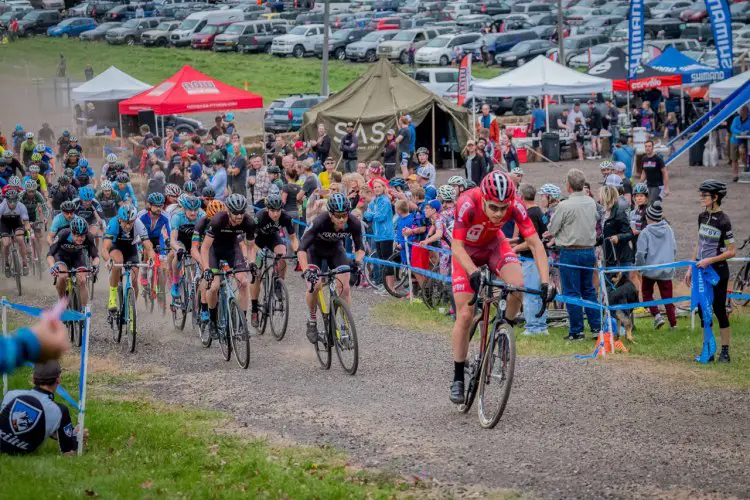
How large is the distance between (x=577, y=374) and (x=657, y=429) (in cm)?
222

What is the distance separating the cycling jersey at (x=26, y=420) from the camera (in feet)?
28.7

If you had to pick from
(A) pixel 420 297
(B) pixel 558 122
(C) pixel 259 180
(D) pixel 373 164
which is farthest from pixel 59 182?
(B) pixel 558 122

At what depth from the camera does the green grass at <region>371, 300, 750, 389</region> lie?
11.3 metres

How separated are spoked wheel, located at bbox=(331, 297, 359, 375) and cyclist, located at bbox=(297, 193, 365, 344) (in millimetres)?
341

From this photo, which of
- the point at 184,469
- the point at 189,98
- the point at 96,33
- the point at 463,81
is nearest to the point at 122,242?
the point at 184,469

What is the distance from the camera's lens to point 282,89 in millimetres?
54250

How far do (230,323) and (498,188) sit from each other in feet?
15.6

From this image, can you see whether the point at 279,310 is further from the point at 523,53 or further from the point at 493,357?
the point at 523,53

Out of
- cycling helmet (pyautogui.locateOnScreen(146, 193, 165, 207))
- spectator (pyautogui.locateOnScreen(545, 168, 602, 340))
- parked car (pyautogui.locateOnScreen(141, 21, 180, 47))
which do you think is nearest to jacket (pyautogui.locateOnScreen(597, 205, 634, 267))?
spectator (pyautogui.locateOnScreen(545, 168, 602, 340))

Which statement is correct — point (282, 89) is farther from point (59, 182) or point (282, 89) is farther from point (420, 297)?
point (420, 297)

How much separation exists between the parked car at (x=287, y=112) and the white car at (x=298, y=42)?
74.8ft

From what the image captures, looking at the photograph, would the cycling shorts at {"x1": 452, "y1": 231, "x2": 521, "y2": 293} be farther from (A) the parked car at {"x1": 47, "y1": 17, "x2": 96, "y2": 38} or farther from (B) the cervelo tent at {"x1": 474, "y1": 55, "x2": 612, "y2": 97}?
(A) the parked car at {"x1": 47, "y1": 17, "x2": 96, "y2": 38}

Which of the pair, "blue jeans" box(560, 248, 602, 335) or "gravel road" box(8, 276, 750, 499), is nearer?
"gravel road" box(8, 276, 750, 499)

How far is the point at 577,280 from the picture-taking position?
13.5 metres
